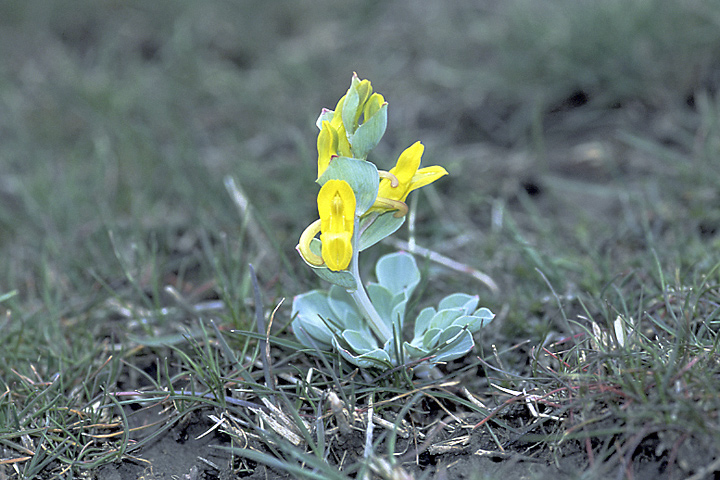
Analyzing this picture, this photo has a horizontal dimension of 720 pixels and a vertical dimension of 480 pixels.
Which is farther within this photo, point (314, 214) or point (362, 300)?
point (314, 214)

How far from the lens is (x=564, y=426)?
156cm

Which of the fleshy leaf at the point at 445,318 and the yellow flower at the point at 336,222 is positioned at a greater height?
the yellow flower at the point at 336,222

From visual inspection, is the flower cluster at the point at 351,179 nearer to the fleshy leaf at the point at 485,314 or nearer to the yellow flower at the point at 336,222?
the yellow flower at the point at 336,222

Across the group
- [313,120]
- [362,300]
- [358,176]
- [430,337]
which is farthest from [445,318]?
[313,120]

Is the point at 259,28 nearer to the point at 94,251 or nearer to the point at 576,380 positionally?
the point at 94,251

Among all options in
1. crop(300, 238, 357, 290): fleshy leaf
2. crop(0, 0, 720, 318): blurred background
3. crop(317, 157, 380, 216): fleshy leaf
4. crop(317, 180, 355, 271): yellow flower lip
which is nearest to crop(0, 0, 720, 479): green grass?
crop(0, 0, 720, 318): blurred background

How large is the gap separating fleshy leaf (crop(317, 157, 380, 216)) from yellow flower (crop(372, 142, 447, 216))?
0.04 metres

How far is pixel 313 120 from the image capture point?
3.41 metres

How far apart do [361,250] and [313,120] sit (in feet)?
6.17

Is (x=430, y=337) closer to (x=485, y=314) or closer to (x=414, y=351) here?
(x=414, y=351)

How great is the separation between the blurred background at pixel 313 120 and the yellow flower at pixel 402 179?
0.68 meters

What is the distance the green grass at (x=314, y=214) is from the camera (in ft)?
5.33

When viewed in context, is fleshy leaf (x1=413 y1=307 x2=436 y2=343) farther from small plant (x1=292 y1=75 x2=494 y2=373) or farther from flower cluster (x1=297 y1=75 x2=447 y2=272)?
flower cluster (x1=297 y1=75 x2=447 y2=272)

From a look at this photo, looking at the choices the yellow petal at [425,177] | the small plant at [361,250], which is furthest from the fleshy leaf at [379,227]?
the yellow petal at [425,177]
